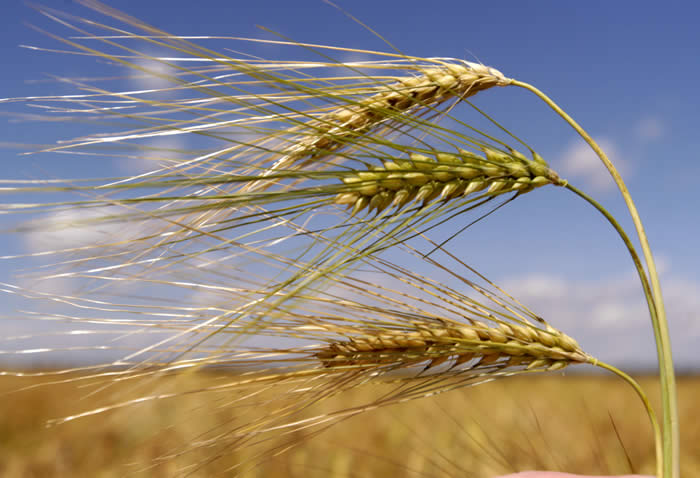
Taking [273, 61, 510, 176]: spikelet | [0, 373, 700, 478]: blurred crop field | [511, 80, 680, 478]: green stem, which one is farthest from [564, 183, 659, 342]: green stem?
[0, 373, 700, 478]: blurred crop field

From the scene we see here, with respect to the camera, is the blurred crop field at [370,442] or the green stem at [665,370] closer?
the green stem at [665,370]

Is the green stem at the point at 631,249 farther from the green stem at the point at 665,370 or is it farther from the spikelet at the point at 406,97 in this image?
the spikelet at the point at 406,97

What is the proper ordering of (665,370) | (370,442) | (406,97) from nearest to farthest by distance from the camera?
(665,370) < (406,97) < (370,442)

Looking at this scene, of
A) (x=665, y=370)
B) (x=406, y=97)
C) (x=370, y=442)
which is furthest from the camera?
(x=370, y=442)

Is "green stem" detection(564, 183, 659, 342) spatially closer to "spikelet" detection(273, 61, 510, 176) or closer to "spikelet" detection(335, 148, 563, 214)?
"spikelet" detection(335, 148, 563, 214)

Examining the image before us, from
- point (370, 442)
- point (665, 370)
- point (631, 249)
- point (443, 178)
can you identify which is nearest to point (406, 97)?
point (443, 178)

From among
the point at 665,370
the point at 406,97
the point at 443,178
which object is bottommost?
the point at 665,370

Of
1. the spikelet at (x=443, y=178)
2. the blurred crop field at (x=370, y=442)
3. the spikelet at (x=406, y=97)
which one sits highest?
the spikelet at (x=406, y=97)

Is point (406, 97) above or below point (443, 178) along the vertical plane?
above

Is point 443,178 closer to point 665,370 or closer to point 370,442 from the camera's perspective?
point 665,370

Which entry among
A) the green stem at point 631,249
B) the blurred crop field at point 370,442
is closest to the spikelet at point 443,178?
the green stem at point 631,249
